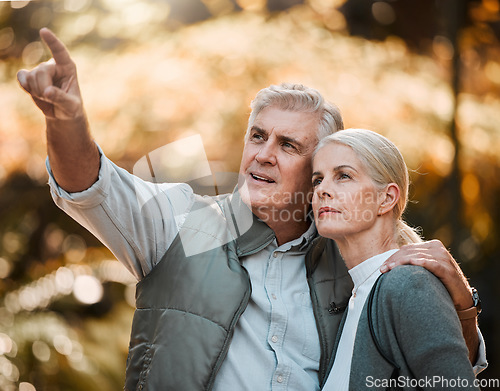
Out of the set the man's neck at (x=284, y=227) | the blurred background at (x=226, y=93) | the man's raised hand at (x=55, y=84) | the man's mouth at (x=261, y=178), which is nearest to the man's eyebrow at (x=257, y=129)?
the man's mouth at (x=261, y=178)

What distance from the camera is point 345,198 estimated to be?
143 cm

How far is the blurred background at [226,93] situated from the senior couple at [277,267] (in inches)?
89.0

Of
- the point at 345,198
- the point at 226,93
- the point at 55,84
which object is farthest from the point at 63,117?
the point at 226,93

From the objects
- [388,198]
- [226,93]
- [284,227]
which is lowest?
[226,93]

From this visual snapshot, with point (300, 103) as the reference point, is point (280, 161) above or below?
below

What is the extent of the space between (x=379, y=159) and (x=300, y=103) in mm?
392

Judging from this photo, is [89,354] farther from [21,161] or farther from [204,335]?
[204,335]

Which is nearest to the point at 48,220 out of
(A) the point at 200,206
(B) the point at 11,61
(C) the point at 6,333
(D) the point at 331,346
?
(C) the point at 6,333

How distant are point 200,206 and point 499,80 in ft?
11.2

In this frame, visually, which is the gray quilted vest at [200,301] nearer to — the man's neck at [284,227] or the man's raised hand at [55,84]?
the man's neck at [284,227]

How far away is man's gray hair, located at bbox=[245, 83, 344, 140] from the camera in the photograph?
1740mm

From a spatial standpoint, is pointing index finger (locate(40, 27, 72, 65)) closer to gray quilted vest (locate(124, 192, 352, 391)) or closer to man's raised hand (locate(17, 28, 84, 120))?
man's raised hand (locate(17, 28, 84, 120))

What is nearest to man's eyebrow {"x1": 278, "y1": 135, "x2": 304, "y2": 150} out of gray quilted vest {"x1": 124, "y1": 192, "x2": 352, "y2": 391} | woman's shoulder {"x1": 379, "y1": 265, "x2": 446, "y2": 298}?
gray quilted vest {"x1": 124, "y1": 192, "x2": 352, "y2": 391}

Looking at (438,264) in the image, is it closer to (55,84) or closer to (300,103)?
(300,103)
